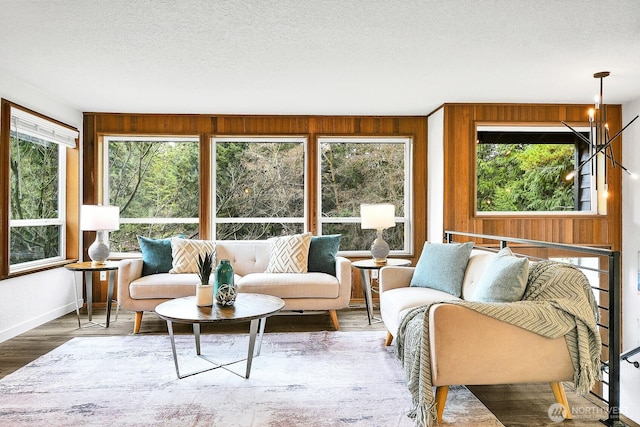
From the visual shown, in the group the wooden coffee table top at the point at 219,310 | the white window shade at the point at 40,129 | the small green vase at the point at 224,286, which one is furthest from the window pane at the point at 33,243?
the small green vase at the point at 224,286

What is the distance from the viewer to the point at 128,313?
4762 millimetres

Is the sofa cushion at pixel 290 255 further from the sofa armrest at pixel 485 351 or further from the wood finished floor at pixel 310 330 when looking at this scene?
the sofa armrest at pixel 485 351

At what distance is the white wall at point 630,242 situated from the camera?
15.2 ft

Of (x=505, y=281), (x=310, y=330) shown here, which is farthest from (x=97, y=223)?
(x=505, y=281)

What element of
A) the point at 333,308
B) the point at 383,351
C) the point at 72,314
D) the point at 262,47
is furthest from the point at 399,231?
the point at 72,314

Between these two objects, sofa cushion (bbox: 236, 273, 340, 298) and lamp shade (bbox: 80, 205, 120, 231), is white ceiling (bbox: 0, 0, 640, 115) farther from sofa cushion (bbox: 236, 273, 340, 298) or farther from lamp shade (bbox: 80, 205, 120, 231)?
sofa cushion (bbox: 236, 273, 340, 298)

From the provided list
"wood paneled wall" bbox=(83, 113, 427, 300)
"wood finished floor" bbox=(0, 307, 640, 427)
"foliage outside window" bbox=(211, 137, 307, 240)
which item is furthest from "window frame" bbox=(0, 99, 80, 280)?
"foliage outside window" bbox=(211, 137, 307, 240)

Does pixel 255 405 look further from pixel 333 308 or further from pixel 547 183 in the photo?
pixel 547 183

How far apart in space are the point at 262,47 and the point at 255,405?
2385mm

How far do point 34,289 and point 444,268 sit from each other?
3814mm

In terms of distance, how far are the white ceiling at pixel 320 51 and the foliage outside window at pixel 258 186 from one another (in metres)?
0.72

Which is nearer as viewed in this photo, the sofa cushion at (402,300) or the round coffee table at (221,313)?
the round coffee table at (221,313)

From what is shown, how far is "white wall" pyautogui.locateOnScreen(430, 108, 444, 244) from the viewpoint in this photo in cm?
488

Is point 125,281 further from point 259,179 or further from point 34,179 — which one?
point 259,179
